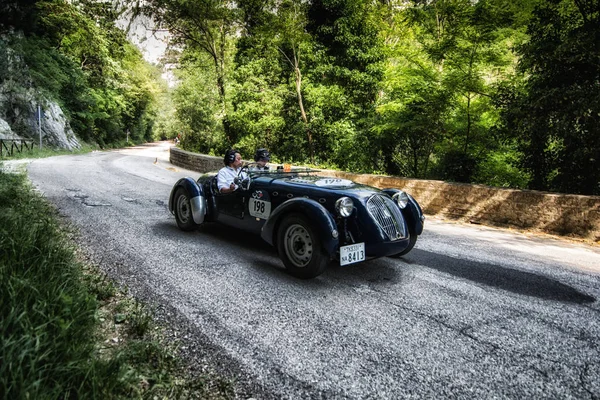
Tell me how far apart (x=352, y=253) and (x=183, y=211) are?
3233mm

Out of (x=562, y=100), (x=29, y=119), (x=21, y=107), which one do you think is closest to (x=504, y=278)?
(x=562, y=100)

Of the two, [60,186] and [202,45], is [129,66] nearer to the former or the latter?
[202,45]

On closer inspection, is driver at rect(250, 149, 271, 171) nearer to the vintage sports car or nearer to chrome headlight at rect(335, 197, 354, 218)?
the vintage sports car

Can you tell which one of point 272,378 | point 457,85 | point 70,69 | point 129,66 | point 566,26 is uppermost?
point 129,66

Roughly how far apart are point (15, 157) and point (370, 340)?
2018 centimetres

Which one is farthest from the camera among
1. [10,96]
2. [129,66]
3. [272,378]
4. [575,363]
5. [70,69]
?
[129,66]

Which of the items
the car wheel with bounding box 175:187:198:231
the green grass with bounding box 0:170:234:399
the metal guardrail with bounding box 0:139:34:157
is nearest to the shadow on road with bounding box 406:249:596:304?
the green grass with bounding box 0:170:234:399

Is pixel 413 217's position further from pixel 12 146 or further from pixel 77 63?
pixel 77 63

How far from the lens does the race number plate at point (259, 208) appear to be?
14.5 feet

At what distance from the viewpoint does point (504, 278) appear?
396 cm

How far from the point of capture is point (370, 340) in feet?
8.29

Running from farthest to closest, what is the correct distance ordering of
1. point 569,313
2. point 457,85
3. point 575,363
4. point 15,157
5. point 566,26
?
1. point 15,157
2. point 457,85
3. point 566,26
4. point 569,313
5. point 575,363

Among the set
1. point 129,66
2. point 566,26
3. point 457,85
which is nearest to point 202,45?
point 457,85

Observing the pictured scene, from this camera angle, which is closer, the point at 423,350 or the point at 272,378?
the point at 272,378
